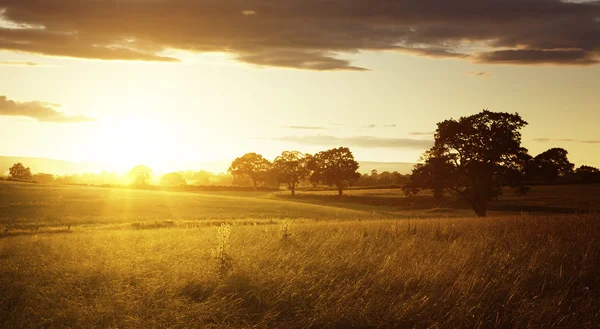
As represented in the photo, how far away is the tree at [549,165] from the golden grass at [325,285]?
85.3ft

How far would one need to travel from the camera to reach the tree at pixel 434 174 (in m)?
38.9

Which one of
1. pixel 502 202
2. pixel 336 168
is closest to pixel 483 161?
pixel 502 202

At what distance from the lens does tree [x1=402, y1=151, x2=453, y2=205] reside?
38.9 meters

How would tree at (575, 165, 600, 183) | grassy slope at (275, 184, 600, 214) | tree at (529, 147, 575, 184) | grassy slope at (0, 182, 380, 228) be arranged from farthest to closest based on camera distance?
1. tree at (575, 165, 600, 183)
2. grassy slope at (275, 184, 600, 214)
3. tree at (529, 147, 575, 184)
4. grassy slope at (0, 182, 380, 228)

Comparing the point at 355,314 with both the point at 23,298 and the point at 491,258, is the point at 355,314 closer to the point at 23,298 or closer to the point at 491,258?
the point at 491,258

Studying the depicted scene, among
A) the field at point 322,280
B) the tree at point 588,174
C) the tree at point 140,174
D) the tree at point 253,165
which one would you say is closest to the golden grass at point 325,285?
the field at point 322,280

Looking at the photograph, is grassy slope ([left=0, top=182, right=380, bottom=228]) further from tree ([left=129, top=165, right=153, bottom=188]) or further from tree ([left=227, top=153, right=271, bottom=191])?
tree ([left=129, top=165, right=153, bottom=188])

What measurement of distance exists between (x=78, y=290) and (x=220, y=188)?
92.0 m

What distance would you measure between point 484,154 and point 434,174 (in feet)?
14.6

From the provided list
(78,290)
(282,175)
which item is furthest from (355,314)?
(282,175)

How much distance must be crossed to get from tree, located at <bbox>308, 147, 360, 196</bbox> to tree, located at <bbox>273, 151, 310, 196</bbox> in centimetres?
816

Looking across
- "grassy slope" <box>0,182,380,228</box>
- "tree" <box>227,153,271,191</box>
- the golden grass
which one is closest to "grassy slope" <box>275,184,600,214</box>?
"grassy slope" <box>0,182,380,228</box>

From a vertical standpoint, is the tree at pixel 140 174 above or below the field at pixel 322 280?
above

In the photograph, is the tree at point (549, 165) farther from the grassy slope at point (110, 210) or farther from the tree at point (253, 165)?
the tree at point (253, 165)
